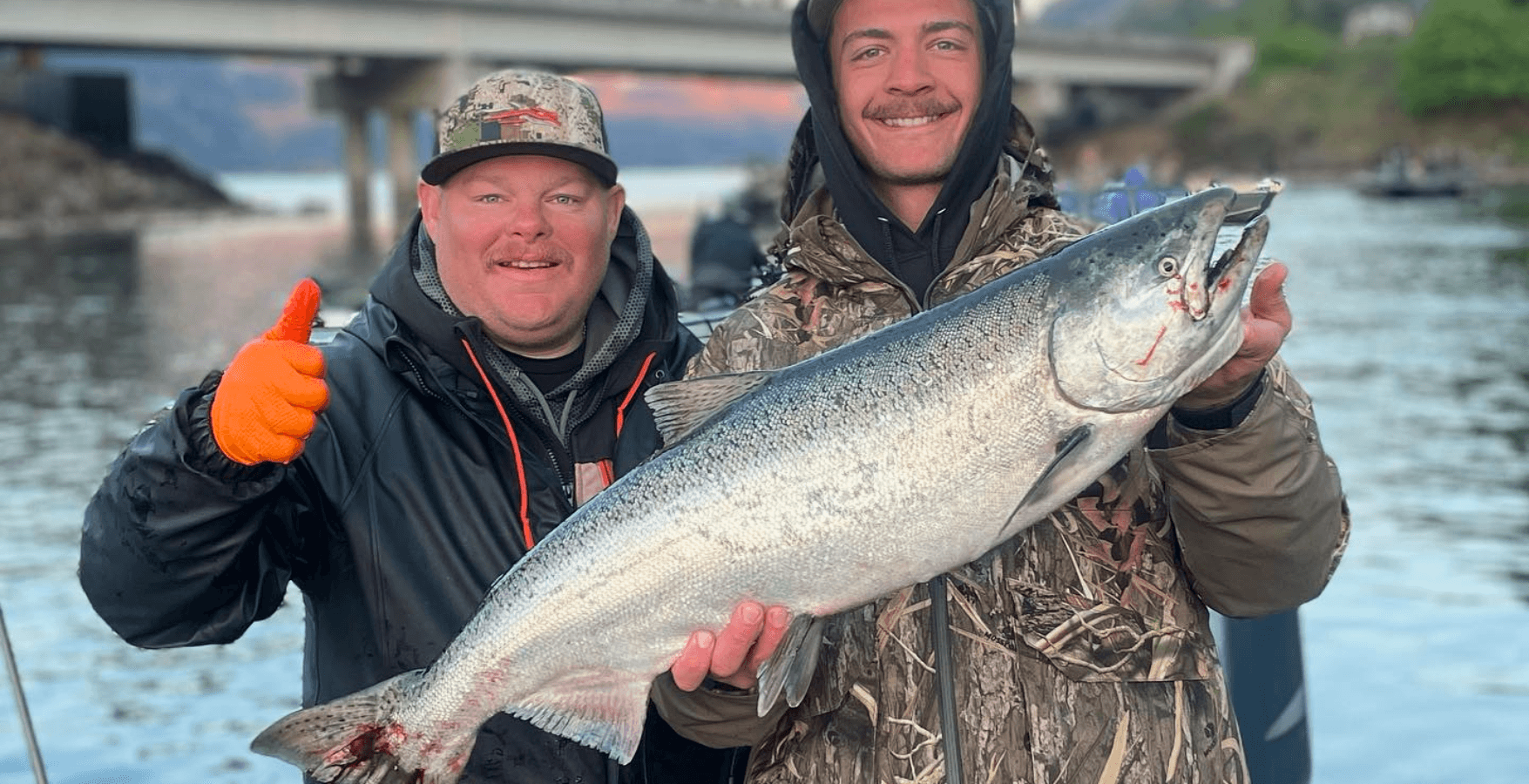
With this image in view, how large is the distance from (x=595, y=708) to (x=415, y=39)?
45259 millimetres

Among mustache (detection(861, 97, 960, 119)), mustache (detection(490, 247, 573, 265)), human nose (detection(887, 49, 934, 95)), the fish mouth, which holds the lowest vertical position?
mustache (detection(490, 247, 573, 265))

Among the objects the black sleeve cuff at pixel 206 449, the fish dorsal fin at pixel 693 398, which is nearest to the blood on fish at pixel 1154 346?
the fish dorsal fin at pixel 693 398

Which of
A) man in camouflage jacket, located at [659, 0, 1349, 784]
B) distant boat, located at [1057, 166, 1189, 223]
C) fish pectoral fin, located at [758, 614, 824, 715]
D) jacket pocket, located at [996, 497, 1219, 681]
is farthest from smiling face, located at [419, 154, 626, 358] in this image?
distant boat, located at [1057, 166, 1189, 223]

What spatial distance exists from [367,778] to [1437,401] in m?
15.1

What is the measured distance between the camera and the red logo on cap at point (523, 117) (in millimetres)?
3826

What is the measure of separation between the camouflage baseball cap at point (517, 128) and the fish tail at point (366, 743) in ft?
4.53

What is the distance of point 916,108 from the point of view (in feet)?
11.5

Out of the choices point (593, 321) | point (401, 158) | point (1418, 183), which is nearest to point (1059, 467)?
point (593, 321)

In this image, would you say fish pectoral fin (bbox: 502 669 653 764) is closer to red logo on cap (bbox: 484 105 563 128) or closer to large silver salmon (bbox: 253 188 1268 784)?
large silver salmon (bbox: 253 188 1268 784)

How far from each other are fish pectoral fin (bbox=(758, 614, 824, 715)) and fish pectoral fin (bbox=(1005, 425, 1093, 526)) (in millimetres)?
528

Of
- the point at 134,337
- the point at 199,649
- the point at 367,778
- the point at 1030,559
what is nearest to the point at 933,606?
the point at 1030,559

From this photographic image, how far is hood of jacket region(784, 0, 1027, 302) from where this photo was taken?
11.6ft

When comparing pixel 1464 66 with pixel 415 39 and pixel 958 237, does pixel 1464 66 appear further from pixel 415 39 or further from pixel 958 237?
pixel 958 237

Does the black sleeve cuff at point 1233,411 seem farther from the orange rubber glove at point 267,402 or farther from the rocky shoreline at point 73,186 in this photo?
the rocky shoreline at point 73,186
